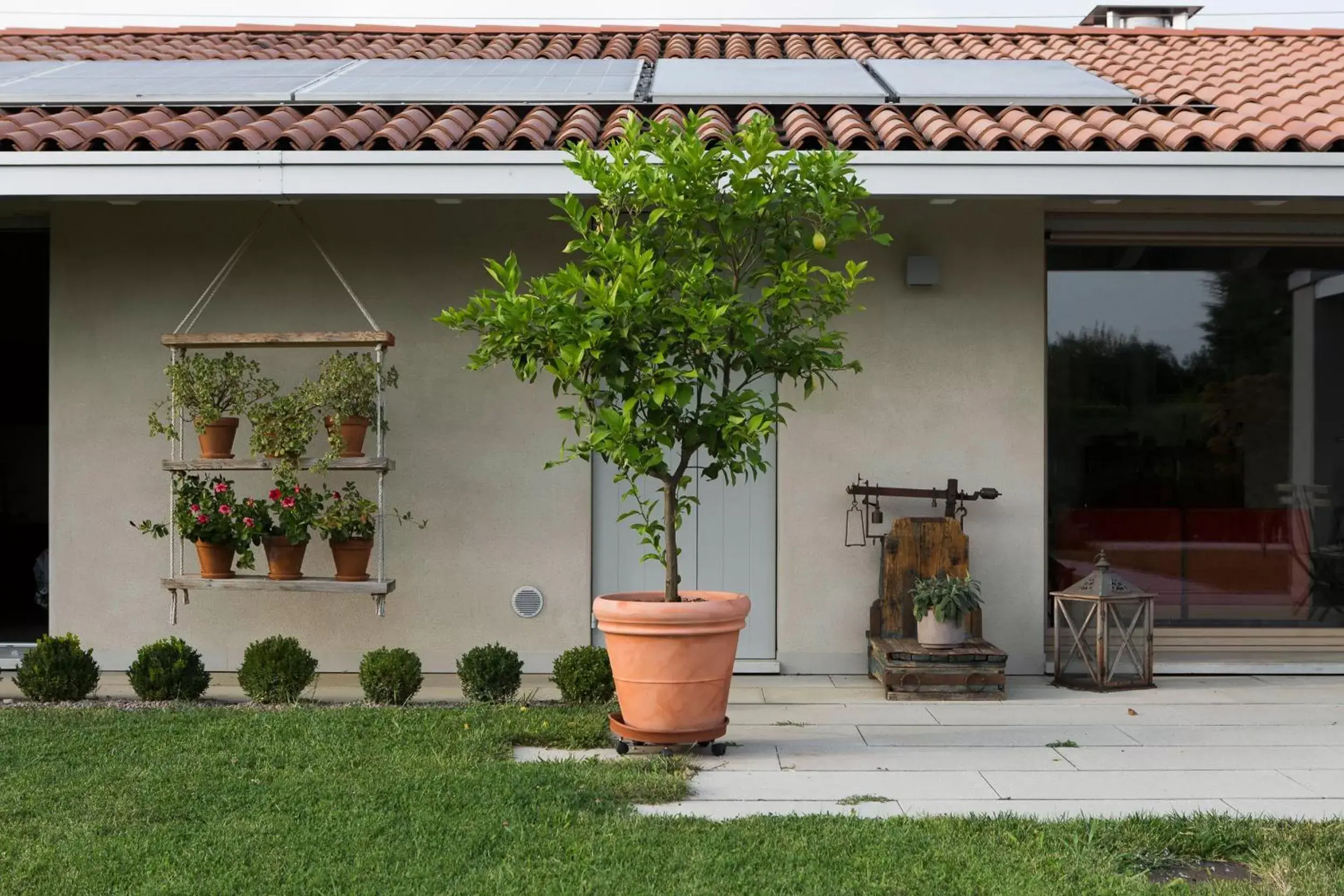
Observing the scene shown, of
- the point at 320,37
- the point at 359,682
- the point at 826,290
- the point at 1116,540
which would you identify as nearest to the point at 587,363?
the point at 826,290

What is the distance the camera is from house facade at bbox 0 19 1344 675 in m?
7.36

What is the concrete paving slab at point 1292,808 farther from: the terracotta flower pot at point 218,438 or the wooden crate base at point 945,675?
the terracotta flower pot at point 218,438

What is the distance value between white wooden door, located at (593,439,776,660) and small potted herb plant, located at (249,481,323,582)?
1631 millimetres

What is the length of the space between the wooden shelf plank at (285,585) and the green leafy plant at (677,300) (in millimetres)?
1955

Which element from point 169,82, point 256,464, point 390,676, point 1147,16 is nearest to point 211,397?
point 256,464

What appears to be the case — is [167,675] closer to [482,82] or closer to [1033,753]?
[482,82]

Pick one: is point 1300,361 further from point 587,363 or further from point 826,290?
point 587,363

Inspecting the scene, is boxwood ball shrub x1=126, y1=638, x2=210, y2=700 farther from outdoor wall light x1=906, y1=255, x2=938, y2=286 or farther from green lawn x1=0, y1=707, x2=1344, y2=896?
outdoor wall light x1=906, y1=255, x2=938, y2=286

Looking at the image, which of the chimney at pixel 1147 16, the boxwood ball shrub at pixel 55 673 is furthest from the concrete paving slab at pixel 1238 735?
the chimney at pixel 1147 16

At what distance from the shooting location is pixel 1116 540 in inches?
303

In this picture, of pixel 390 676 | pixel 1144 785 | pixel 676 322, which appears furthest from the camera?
pixel 390 676

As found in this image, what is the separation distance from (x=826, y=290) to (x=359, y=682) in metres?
3.37

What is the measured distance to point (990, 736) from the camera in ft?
18.9

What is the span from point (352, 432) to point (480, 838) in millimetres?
3228
